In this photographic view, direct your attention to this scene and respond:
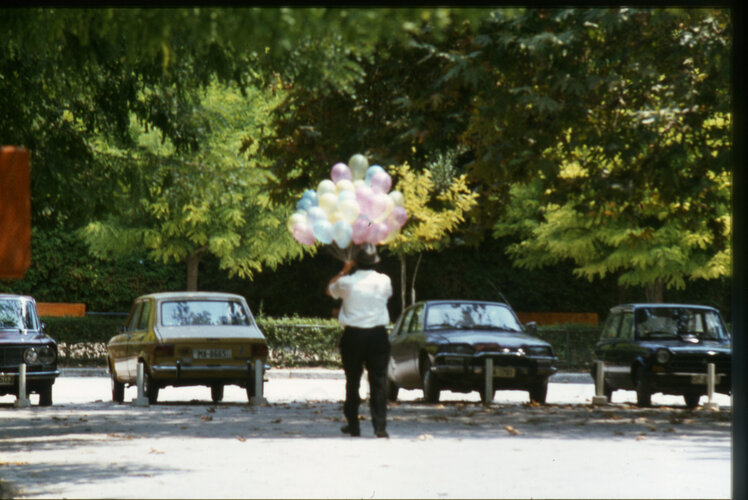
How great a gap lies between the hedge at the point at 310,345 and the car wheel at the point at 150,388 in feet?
26.2

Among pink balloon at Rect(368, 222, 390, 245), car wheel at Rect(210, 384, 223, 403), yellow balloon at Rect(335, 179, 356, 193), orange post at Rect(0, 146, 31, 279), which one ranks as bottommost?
car wheel at Rect(210, 384, 223, 403)

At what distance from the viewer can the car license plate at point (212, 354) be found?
17.8m

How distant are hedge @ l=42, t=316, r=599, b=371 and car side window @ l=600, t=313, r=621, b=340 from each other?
8.40m

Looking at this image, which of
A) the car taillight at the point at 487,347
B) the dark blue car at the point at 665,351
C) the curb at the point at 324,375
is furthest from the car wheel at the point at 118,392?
the curb at the point at 324,375

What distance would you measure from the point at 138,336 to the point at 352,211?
7799mm

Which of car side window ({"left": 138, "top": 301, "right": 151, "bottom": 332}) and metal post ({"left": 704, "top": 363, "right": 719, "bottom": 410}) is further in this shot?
car side window ({"left": 138, "top": 301, "right": 151, "bottom": 332})

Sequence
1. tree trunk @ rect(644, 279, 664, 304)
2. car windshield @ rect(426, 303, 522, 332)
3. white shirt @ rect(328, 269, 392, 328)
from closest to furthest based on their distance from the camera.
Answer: white shirt @ rect(328, 269, 392, 328), car windshield @ rect(426, 303, 522, 332), tree trunk @ rect(644, 279, 664, 304)

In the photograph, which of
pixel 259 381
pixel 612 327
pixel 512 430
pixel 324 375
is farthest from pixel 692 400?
pixel 324 375

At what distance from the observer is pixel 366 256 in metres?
11.8

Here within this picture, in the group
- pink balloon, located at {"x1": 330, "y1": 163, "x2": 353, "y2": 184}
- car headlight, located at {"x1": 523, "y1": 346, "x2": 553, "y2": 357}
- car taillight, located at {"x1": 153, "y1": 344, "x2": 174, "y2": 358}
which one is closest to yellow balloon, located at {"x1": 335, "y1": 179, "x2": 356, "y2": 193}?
pink balloon, located at {"x1": 330, "y1": 163, "x2": 353, "y2": 184}

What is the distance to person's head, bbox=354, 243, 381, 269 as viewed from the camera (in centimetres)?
1169

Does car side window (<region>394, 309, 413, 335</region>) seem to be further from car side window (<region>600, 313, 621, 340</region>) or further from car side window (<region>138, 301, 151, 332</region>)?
car side window (<region>138, 301, 151, 332</region>)

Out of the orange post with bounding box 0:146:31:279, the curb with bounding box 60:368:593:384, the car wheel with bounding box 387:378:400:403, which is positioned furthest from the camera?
the curb with bounding box 60:368:593:384

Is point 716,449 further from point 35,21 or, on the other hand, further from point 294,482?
point 35,21
